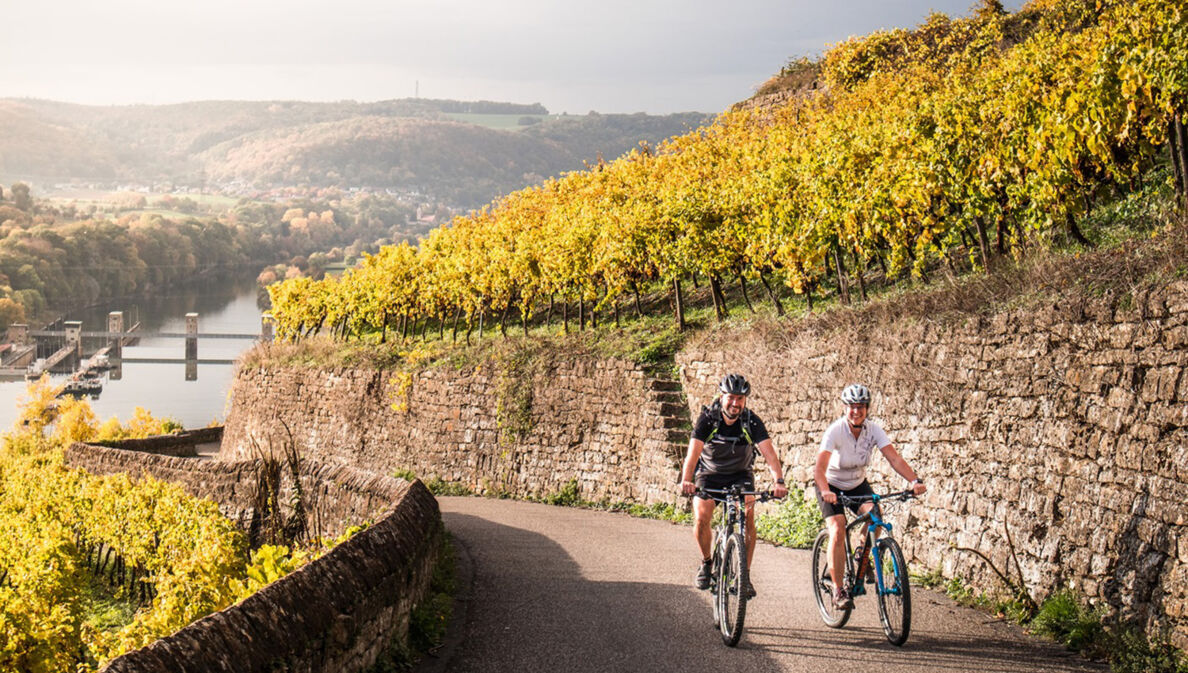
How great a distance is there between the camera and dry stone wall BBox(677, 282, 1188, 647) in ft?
24.2

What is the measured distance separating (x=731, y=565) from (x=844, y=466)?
1.14 metres

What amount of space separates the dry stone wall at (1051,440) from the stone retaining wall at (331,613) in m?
4.99

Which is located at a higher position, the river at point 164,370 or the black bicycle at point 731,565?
the black bicycle at point 731,565

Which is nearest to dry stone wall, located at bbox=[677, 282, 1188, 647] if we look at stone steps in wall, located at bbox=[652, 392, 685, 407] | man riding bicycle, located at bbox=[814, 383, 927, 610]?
man riding bicycle, located at bbox=[814, 383, 927, 610]

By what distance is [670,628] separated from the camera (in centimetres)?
858

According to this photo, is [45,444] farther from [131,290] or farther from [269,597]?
[131,290]

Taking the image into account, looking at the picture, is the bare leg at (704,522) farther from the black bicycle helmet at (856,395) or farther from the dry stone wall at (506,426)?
the dry stone wall at (506,426)

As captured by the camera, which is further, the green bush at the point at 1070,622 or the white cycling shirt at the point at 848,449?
the white cycling shirt at the point at 848,449

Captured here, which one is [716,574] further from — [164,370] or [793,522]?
[164,370]

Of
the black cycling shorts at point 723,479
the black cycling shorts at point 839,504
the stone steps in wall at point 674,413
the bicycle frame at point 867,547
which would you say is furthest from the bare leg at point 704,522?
the stone steps in wall at point 674,413

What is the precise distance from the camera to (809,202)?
21203 millimetres

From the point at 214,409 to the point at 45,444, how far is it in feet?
283

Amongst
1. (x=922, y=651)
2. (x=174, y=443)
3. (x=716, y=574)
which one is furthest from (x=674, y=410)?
(x=174, y=443)

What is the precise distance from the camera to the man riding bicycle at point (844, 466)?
7996mm
